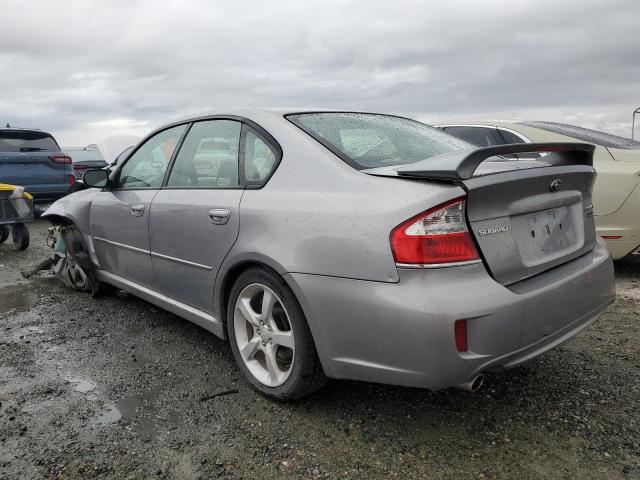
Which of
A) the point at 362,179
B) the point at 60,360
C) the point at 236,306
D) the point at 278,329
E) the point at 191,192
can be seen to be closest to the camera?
the point at 362,179

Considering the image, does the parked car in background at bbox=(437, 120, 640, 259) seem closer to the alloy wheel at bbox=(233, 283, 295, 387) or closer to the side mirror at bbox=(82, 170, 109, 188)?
the alloy wheel at bbox=(233, 283, 295, 387)

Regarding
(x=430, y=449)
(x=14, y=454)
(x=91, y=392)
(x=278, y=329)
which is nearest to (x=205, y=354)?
(x=91, y=392)

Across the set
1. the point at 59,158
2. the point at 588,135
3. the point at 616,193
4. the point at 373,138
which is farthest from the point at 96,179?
the point at 59,158

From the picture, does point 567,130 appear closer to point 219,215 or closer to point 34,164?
point 219,215

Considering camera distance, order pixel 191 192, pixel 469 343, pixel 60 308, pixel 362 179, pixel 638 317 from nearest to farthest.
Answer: pixel 469 343 < pixel 362 179 < pixel 191 192 < pixel 638 317 < pixel 60 308

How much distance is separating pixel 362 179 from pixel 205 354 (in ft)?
5.60

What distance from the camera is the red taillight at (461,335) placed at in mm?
1932

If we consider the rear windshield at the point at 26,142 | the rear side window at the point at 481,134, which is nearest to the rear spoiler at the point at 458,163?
the rear side window at the point at 481,134

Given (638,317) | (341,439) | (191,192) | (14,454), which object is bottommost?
(638,317)

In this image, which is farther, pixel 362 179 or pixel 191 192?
pixel 191 192

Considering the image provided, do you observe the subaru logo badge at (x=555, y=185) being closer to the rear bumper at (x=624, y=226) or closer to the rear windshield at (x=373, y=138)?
the rear windshield at (x=373, y=138)

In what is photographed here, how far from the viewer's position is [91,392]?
111 inches

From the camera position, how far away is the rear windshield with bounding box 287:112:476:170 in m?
2.48

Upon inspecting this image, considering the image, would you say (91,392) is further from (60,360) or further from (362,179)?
(362,179)
